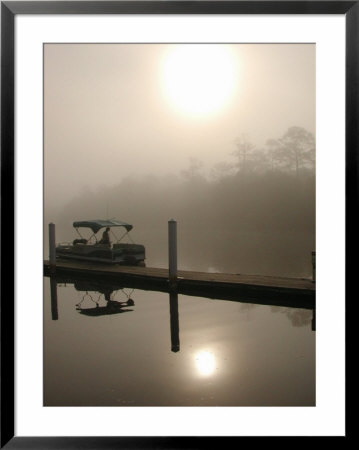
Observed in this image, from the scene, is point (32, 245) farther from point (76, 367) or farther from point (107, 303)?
point (107, 303)

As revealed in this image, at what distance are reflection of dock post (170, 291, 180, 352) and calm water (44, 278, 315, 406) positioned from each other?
0.04 ft

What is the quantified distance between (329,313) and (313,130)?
0.74 meters

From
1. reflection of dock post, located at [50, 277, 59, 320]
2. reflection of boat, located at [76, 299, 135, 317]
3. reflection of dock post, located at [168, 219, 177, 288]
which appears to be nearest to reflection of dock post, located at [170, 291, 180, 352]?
reflection of dock post, located at [168, 219, 177, 288]

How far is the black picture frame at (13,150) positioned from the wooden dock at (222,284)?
316cm

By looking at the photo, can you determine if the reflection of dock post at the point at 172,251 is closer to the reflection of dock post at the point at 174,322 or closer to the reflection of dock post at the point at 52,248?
the reflection of dock post at the point at 174,322

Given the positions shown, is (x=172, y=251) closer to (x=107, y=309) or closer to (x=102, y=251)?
(x=107, y=309)

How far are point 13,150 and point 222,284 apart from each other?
4020mm

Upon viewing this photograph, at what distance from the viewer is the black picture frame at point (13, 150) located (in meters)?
1.69

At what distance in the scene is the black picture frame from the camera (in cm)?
169

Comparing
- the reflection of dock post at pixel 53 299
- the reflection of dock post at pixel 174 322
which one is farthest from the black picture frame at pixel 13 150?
the reflection of dock post at pixel 53 299

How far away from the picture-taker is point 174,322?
5270mm

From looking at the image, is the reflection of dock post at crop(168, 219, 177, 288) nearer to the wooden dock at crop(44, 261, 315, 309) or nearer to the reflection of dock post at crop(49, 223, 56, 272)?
the wooden dock at crop(44, 261, 315, 309)

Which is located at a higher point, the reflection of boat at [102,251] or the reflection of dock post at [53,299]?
the reflection of boat at [102,251]

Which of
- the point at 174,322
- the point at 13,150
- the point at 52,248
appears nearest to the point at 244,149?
the point at 174,322
